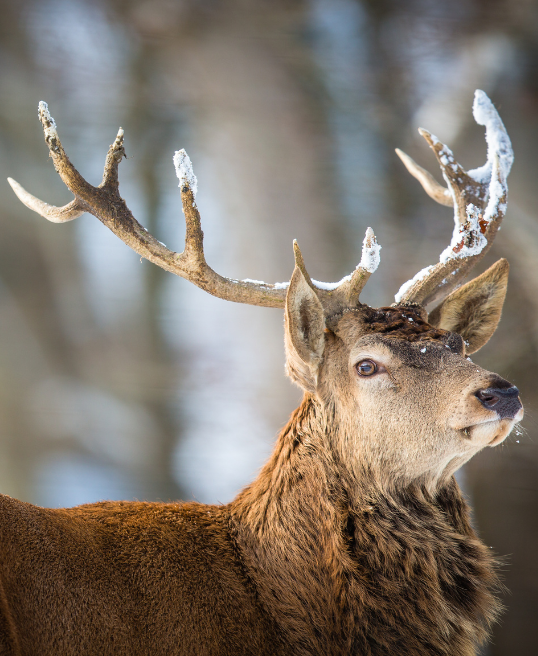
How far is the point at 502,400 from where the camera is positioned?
55.3 inches

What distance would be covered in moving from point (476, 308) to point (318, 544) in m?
0.94

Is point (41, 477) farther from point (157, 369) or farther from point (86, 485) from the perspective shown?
point (157, 369)

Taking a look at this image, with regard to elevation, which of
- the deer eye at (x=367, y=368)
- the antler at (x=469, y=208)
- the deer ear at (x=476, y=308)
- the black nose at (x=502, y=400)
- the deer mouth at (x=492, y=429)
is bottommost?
the deer mouth at (x=492, y=429)

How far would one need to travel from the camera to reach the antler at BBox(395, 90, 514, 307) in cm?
199

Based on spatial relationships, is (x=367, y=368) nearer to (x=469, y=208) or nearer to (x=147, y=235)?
(x=469, y=208)

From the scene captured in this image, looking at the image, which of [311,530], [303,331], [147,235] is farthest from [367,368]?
[147,235]

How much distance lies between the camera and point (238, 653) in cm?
138

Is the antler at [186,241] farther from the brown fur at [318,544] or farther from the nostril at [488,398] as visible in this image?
the nostril at [488,398]

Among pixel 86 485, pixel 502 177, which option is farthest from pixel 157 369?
pixel 502 177

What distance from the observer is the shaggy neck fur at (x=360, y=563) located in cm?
147

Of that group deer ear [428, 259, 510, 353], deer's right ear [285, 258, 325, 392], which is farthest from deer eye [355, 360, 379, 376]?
deer ear [428, 259, 510, 353]

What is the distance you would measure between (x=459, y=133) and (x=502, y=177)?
1.33m

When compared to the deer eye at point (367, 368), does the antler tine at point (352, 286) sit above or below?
above

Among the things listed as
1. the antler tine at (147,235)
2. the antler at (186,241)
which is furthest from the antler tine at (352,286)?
the antler tine at (147,235)
